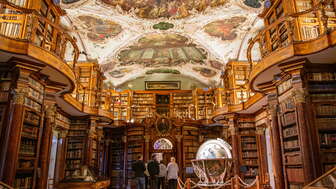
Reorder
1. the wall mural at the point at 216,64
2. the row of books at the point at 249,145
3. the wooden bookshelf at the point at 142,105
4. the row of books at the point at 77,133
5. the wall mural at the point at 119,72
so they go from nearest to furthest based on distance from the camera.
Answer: the row of books at the point at 249,145
the row of books at the point at 77,133
the wall mural at the point at 216,64
the wooden bookshelf at the point at 142,105
the wall mural at the point at 119,72

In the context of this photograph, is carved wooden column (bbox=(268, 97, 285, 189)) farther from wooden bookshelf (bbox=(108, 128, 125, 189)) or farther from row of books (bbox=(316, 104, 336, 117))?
wooden bookshelf (bbox=(108, 128, 125, 189))

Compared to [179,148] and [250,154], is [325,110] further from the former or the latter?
[179,148]

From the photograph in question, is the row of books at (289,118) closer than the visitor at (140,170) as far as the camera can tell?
Yes

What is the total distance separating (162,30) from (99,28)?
9.18 ft

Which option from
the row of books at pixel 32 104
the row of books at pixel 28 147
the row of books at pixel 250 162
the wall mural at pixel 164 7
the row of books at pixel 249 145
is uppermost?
the wall mural at pixel 164 7

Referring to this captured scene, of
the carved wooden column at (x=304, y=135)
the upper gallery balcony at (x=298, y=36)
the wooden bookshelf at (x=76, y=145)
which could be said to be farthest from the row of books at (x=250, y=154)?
the wooden bookshelf at (x=76, y=145)

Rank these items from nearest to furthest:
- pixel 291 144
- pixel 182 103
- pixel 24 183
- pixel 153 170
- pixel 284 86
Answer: pixel 24 183 < pixel 291 144 < pixel 284 86 < pixel 153 170 < pixel 182 103

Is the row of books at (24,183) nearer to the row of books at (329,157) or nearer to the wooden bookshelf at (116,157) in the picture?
the row of books at (329,157)

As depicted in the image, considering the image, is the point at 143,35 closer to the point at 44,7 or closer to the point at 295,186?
the point at 44,7

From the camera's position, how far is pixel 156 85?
17594 mm

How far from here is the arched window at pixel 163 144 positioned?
44.8ft

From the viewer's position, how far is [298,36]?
6.29 metres

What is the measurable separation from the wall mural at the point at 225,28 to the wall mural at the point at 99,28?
4064 mm

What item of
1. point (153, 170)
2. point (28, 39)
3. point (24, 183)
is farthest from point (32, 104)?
point (153, 170)
